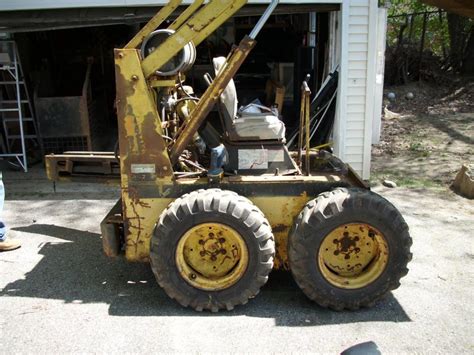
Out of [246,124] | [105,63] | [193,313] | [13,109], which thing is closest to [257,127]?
[246,124]

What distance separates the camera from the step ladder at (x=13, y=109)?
8.57 m

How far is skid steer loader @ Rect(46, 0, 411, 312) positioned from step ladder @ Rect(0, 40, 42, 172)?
4.90 metres

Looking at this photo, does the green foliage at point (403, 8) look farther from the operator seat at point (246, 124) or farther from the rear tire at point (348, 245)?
the rear tire at point (348, 245)

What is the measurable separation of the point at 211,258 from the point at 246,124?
1174 mm

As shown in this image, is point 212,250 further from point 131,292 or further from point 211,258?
→ point 131,292

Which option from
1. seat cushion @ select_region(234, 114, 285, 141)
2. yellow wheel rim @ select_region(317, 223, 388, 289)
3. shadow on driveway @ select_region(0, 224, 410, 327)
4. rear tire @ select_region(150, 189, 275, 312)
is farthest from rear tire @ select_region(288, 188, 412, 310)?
seat cushion @ select_region(234, 114, 285, 141)

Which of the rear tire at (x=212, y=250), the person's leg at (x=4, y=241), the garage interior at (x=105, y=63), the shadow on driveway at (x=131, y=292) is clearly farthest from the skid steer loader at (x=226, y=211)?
the garage interior at (x=105, y=63)

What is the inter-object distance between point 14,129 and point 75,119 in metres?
1.42

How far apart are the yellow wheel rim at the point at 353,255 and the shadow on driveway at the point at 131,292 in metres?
0.27

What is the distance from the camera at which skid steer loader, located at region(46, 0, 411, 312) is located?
4.20 metres

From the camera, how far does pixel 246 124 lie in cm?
464

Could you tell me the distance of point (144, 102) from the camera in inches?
170

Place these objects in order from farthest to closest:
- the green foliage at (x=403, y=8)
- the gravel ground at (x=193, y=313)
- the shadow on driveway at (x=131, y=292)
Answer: the green foliage at (x=403, y=8) → the shadow on driveway at (x=131, y=292) → the gravel ground at (x=193, y=313)

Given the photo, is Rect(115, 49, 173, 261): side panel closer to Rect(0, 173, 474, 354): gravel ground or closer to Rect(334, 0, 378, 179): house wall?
Rect(0, 173, 474, 354): gravel ground
